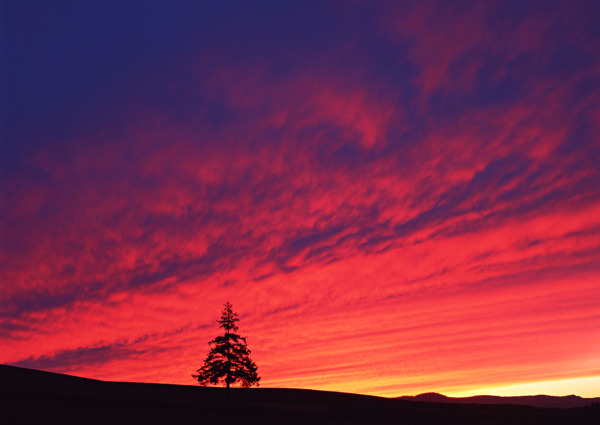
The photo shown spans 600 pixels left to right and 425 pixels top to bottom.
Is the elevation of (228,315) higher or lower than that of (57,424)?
higher

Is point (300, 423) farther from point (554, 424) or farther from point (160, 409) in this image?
point (554, 424)

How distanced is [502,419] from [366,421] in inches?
787

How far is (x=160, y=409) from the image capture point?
41.6m

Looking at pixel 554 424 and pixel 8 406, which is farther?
pixel 554 424

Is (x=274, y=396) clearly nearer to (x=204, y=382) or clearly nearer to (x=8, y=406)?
(x=204, y=382)

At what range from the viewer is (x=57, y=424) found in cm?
2772

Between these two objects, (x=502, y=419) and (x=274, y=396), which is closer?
(x=502, y=419)

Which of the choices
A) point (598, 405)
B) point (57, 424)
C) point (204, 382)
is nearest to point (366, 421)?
point (204, 382)

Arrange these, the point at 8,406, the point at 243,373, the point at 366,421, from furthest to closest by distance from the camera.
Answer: the point at 243,373 → the point at 366,421 → the point at 8,406

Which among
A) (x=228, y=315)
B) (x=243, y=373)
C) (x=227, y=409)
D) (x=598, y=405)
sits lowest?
(x=598, y=405)

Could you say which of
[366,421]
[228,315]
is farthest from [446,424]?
[228,315]

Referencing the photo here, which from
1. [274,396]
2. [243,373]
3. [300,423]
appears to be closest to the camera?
[300,423]

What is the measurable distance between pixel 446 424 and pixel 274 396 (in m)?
39.6

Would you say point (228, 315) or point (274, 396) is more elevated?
point (228, 315)
